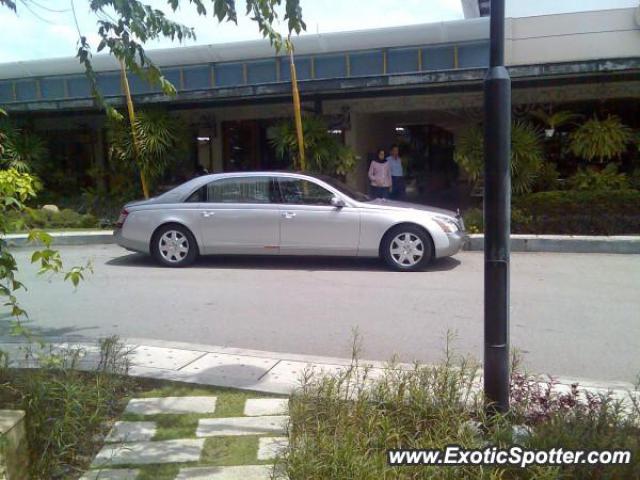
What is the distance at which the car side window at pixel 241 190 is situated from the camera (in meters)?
9.77

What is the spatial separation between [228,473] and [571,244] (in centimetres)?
901

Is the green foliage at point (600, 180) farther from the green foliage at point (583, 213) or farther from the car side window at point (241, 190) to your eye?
the car side window at point (241, 190)

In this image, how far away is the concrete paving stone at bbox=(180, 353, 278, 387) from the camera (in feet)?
15.2

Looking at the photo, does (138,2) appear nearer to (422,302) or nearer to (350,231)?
(422,302)

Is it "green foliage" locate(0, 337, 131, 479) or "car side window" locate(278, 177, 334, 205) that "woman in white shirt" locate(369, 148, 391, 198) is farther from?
"green foliage" locate(0, 337, 131, 479)

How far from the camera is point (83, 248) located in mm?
12562

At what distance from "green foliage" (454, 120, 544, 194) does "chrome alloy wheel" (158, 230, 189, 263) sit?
6.13 meters

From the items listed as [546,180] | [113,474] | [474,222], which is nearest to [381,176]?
[474,222]

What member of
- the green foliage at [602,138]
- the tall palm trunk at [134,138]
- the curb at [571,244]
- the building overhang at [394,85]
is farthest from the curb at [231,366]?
the green foliage at [602,138]

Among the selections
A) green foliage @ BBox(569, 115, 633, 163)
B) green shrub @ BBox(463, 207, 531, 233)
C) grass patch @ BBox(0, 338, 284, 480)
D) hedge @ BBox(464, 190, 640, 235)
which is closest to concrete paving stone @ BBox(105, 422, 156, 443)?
grass patch @ BBox(0, 338, 284, 480)

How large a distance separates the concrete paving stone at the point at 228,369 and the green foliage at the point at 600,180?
389 inches

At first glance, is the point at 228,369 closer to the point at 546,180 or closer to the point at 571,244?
the point at 571,244

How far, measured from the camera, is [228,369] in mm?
4922

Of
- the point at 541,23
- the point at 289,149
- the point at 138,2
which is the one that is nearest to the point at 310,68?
the point at 289,149
